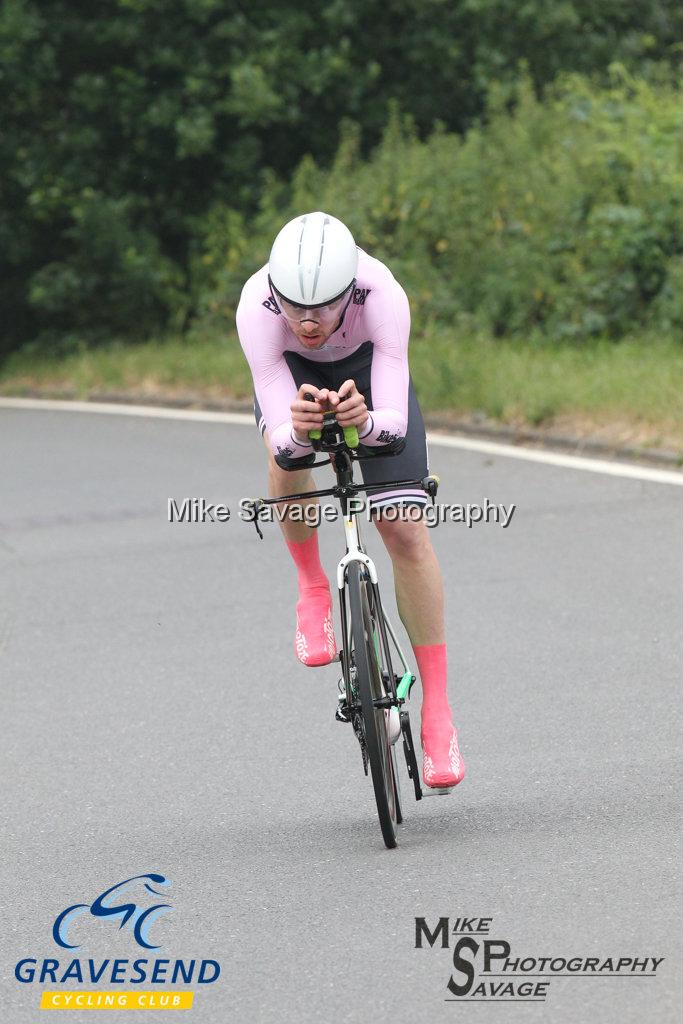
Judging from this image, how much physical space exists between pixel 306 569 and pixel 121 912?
1535 mm

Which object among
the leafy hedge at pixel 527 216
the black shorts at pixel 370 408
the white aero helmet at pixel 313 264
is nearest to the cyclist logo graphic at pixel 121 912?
the black shorts at pixel 370 408

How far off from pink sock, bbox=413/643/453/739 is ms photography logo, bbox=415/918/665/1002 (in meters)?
1.03

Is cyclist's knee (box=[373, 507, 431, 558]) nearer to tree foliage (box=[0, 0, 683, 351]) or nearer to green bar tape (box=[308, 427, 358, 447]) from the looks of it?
green bar tape (box=[308, 427, 358, 447])

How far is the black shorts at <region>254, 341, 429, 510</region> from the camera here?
5.28 meters

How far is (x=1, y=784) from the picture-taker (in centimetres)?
607

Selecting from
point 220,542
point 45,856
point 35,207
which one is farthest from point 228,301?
point 45,856

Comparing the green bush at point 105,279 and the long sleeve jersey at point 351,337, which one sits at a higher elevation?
the long sleeve jersey at point 351,337

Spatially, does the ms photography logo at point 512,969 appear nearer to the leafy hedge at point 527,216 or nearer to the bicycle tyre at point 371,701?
the bicycle tyre at point 371,701

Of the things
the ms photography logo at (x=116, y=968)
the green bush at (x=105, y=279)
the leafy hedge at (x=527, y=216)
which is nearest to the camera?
the ms photography logo at (x=116, y=968)

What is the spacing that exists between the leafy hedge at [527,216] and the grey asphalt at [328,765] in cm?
533

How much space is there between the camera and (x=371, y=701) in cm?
492

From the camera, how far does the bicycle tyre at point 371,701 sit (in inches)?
191

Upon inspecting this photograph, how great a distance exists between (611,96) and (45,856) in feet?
47.3

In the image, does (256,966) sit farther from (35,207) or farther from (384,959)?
(35,207)
